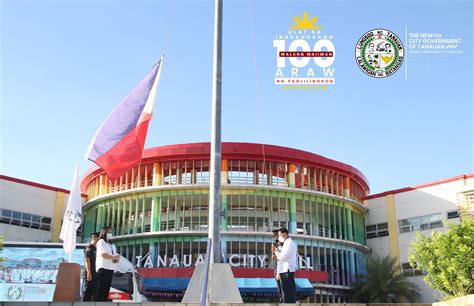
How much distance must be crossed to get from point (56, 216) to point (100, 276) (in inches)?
1227

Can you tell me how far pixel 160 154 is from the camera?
34625 millimetres

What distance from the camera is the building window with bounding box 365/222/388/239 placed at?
132ft

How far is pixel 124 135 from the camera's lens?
11.7m

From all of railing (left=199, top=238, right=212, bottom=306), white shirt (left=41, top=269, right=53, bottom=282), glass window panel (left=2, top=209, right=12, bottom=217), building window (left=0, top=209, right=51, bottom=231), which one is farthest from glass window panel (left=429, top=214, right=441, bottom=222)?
railing (left=199, top=238, right=212, bottom=306)

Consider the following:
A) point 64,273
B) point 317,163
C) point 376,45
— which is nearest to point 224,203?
point 317,163

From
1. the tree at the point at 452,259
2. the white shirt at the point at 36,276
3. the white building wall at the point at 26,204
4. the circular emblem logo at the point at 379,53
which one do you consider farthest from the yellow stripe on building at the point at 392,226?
Result: the white shirt at the point at 36,276

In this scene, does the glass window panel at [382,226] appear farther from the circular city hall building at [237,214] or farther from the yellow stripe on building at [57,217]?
the yellow stripe on building at [57,217]

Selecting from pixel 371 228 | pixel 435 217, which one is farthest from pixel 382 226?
pixel 435 217

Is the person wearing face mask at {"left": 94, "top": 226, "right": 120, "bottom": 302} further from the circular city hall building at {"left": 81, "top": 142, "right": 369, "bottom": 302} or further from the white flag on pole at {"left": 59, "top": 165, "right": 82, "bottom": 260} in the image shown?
the circular city hall building at {"left": 81, "top": 142, "right": 369, "bottom": 302}

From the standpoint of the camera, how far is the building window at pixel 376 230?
40.3 metres

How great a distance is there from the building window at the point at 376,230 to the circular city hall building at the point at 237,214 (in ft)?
14.9

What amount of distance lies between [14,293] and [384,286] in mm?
23239

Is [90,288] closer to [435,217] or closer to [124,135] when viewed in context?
[124,135]

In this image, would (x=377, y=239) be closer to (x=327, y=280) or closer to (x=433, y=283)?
(x=327, y=280)
